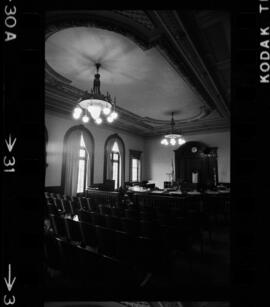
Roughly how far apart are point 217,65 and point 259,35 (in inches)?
114

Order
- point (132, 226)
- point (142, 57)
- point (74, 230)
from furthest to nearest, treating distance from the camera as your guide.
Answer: point (142, 57) < point (74, 230) < point (132, 226)

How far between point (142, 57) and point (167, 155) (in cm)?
693

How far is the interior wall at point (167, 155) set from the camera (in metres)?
8.35

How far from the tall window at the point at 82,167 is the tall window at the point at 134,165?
2.80m

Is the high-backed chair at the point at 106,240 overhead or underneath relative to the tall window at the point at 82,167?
underneath

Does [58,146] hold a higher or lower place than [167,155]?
higher

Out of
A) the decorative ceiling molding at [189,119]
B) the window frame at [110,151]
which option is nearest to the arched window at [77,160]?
the window frame at [110,151]

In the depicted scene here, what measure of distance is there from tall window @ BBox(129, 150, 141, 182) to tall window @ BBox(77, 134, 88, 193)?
9.20 ft

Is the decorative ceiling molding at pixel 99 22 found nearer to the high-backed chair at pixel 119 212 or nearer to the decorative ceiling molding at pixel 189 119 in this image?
the high-backed chair at pixel 119 212

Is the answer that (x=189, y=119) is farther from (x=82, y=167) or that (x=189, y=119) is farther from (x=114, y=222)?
(x=114, y=222)

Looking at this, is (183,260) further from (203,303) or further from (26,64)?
(26,64)

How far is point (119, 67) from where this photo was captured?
3.90 m

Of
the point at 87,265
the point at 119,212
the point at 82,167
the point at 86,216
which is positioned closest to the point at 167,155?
the point at 82,167

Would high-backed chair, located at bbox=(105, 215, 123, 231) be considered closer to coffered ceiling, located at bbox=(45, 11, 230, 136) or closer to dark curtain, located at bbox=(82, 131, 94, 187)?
coffered ceiling, located at bbox=(45, 11, 230, 136)
